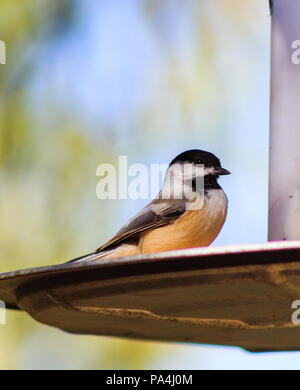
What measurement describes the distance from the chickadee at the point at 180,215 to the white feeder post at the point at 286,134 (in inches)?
18.0

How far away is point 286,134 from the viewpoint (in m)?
2.49

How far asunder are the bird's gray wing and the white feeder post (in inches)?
18.1

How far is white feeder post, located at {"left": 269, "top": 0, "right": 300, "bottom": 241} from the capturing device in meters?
2.44

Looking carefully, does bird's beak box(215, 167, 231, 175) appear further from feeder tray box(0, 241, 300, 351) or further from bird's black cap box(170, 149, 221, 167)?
feeder tray box(0, 241, 300, 351)

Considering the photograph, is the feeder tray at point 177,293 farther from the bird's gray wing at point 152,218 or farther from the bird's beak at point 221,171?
the bird's beak at point 221,171

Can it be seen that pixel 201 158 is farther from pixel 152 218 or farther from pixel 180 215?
pixel 152 218

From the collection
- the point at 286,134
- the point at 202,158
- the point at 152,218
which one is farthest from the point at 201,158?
the point at 286,134

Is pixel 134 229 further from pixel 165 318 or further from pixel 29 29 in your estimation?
pixel 29 29

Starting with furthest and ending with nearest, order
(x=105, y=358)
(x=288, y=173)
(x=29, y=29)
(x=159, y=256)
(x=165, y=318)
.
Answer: (x=29, y=29) < (x=105, y=358) < (x=288, y=173) < (x=165, y=318) < (x=159, y=256)

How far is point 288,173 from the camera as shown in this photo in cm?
247

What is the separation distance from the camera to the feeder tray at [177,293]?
1.74 meters

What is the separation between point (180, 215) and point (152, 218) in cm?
13
